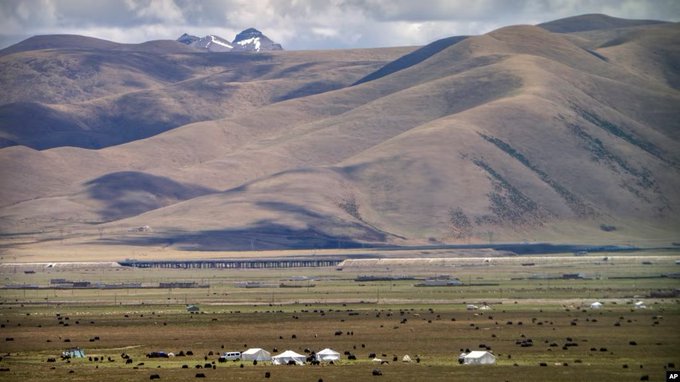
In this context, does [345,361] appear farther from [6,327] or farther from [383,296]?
[383,296]

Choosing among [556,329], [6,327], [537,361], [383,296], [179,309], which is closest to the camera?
[537,361]

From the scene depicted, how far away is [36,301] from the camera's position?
19712cm

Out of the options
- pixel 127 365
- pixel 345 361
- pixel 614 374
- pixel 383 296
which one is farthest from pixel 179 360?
pixel 383 296

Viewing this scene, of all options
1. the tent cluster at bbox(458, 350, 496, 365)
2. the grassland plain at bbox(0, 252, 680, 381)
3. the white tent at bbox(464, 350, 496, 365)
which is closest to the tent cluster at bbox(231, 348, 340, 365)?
the grassland plain at bbox(0, 252, 680, 381)

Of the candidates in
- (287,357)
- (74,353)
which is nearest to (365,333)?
(287,357)

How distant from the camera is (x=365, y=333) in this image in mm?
134375

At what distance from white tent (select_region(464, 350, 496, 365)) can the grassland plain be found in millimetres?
782

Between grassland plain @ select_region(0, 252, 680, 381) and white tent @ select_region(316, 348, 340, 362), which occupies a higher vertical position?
white tent @ select_region(316, 348, 340, 362)

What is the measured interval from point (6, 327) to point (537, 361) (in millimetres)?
62818

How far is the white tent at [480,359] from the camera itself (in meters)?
105

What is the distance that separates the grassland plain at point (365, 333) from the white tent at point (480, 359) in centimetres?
78

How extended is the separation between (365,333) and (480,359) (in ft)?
97.6

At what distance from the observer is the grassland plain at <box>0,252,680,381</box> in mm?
102188

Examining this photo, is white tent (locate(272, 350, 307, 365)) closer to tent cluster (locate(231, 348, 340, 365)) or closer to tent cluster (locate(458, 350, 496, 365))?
tent cluster (locate(231, 348, 340, 365))
